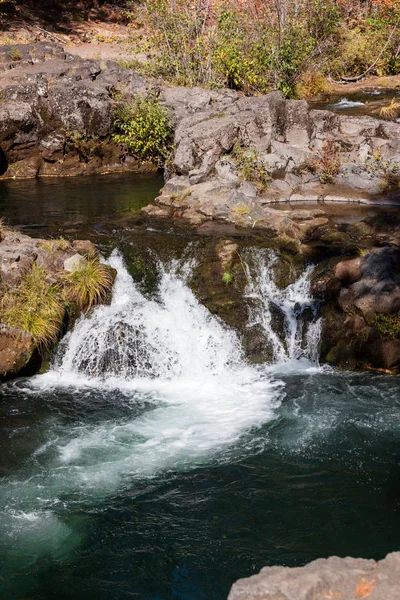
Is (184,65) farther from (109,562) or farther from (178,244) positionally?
(109,562)

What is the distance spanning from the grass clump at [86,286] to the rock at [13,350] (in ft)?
3.89

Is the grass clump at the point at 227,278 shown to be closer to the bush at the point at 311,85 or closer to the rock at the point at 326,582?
the rock at the point at 326,582

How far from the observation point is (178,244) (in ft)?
40.4

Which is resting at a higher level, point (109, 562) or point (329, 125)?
point (329, 125)

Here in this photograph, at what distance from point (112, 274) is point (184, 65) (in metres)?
12.3

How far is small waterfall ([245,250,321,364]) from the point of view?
35.6 ft

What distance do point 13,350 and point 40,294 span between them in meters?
1.11

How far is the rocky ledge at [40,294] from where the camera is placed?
10.1 meters

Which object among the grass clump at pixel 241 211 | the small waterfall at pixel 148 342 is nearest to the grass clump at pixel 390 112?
the grass clump at pixel 241 211

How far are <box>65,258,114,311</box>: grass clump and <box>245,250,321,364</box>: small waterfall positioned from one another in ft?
8.76

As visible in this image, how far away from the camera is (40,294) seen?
1059 centimetres

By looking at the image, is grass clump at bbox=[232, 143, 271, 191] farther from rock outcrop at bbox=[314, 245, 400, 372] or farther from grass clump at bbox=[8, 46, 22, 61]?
grass clump at bbox=[8, 46, 22, 61]

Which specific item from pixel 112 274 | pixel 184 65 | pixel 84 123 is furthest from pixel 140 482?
pixel 184 65

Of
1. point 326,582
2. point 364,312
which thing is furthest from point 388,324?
point 326,582
